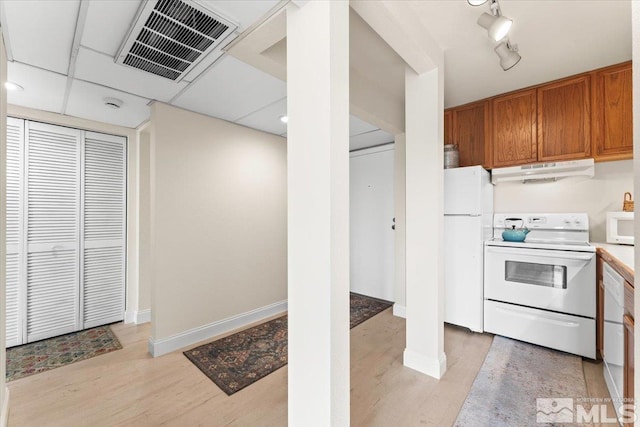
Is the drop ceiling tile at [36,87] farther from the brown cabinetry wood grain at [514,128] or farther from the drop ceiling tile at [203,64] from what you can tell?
the brown cabinetry wood grain at [514,128]

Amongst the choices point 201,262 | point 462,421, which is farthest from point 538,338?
point 201,262

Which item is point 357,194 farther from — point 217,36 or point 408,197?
point 217,36

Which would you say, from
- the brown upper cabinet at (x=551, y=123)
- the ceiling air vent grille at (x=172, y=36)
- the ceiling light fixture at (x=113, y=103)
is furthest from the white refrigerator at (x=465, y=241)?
the ceiling light fixture at (x=113, y=103)

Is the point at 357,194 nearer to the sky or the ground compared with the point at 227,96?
nearer to the ground

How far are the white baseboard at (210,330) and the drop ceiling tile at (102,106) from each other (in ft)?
7.12

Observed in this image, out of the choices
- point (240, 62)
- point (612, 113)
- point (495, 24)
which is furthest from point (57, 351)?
point (612, 113)

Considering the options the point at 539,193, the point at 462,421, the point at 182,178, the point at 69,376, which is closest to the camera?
the point at 462,421

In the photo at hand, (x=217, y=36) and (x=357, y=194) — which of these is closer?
(x=217, y=36)

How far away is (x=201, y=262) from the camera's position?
2670 mm

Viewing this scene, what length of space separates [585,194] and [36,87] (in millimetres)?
4986

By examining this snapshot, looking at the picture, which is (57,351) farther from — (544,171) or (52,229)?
(544,171)

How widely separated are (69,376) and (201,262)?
1.23 metres

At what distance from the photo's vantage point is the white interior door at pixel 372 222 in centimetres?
393

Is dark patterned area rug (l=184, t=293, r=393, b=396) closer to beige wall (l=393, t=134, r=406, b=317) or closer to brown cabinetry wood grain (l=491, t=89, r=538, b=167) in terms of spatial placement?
beige wall (l=393, t=134, r=406, b=317)
